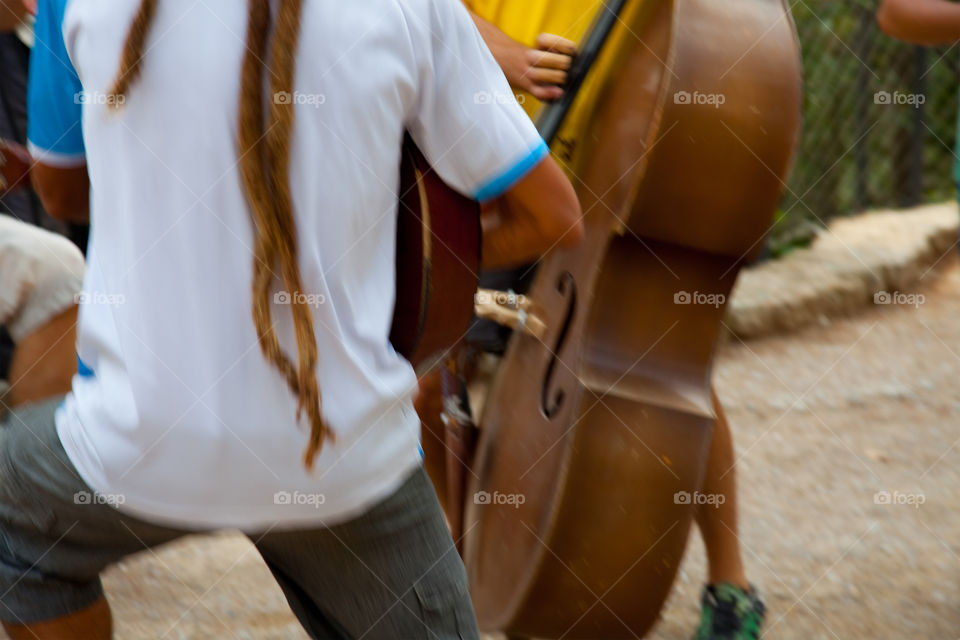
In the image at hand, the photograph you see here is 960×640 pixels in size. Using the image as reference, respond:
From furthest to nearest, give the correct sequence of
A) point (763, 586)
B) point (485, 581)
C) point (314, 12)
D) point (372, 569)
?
point (763, 586) → point (485, 581) → point (372, 569) → point (314, 12)

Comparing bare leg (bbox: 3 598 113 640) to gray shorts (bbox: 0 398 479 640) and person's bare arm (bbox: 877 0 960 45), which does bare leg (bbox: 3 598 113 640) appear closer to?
gray shorts (bbox: 0 398 479 640)

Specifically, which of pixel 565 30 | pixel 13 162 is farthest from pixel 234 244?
pixel 565 30

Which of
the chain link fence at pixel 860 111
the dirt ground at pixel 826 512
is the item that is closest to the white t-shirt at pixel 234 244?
the dirt ground at pixel 826 512

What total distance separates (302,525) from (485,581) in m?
0.99

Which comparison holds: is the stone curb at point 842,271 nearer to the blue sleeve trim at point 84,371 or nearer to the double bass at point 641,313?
the double bass at point 641,313

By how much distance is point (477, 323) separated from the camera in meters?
2.25

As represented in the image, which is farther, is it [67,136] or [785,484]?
[785,484]

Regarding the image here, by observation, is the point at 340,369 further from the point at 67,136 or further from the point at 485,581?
the point at 485,581

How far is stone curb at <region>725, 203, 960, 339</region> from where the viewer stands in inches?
178

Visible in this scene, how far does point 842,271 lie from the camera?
15.9 ft

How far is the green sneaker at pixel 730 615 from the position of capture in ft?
7.54

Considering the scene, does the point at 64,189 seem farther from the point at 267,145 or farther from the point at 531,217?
the point at 531,217

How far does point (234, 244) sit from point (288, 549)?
12.6 inches

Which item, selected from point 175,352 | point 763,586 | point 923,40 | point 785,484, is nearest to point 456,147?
point 175,352
